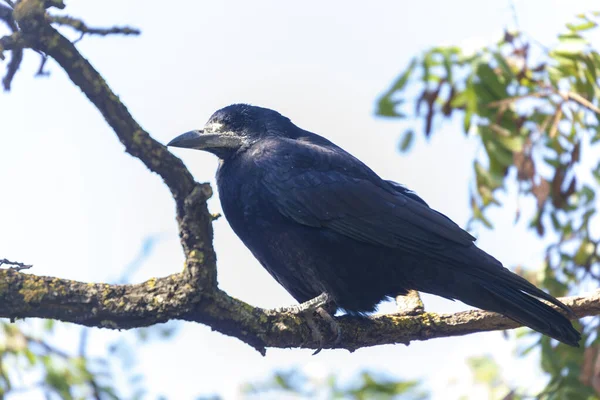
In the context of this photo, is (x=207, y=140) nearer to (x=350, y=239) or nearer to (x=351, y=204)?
(x=351, y=204)

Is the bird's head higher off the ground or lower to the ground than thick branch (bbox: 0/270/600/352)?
higher

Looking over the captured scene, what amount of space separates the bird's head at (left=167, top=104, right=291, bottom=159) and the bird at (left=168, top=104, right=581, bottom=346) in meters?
0.32

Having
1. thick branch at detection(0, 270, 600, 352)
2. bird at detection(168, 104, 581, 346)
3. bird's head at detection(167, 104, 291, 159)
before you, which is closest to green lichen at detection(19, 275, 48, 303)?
thick branch at detection(0, 270, 600, 352)

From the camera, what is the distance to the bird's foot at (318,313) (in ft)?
13.7

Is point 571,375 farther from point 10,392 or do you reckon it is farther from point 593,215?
point 10,392

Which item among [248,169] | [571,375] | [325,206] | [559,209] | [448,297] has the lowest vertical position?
[571,375]

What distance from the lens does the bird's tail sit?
4.21 meters

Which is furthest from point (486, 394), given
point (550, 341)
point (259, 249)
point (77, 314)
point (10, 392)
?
point (77, 314)

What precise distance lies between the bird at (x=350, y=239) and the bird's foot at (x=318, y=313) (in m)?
0.06

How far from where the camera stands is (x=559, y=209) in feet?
18.5

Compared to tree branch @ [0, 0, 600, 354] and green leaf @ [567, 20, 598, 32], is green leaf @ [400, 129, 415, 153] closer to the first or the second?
green leaf @ [567, 20, 598, 32]

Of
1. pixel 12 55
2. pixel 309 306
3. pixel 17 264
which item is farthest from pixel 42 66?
pixel 309 306

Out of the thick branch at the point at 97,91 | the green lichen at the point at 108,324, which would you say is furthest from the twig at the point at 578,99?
the green lichen at the point at 108,324

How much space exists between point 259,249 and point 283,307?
23.5 inches
